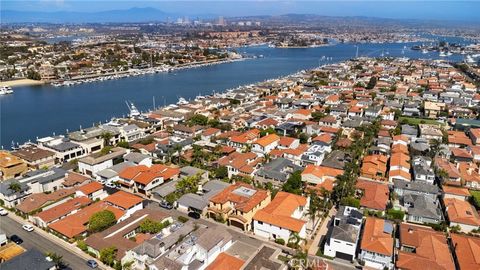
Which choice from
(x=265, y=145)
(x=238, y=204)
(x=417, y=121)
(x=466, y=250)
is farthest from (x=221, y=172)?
(x=417, y=121)

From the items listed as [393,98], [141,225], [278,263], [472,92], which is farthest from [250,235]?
[472,92]

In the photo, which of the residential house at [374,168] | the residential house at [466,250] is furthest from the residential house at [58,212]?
the residential house at [466,250]

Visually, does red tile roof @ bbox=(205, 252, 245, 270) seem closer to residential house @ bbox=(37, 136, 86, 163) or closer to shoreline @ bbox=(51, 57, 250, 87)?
residential house @ bbox=(37, 136, 86, 163)

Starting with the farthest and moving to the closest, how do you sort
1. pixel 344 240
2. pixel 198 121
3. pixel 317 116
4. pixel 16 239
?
pixel 317 116, pixel 198 121, pixel 16 239, pixel 344 240

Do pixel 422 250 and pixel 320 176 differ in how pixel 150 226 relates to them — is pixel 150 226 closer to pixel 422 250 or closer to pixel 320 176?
pixel 320 176

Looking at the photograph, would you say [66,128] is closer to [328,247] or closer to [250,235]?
[250,235]
